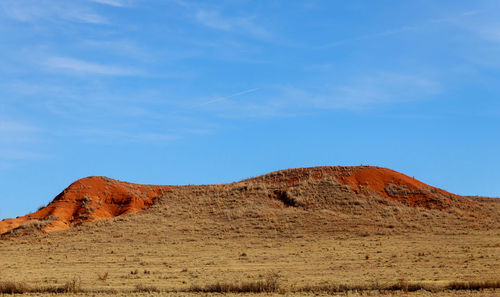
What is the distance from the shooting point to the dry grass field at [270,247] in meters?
26.2

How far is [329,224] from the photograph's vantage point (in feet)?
166

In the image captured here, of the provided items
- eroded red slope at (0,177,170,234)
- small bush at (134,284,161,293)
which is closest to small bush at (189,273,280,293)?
small bush at (134,284,161,293)

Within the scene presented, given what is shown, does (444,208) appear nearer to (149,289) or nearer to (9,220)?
(149,289)

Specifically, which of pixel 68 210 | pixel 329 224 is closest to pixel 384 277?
pixel 329 224

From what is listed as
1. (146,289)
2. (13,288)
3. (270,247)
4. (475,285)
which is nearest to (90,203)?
(270,247)

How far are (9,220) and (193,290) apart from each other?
137ft

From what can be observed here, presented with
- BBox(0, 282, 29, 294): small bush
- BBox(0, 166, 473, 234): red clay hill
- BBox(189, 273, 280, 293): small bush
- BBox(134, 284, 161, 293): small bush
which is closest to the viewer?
BBox(189, 273, 280, 293): small bush

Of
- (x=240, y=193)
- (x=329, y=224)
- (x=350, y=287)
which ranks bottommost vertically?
(x=350, y=287)

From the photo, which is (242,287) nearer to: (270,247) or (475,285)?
(475,285)

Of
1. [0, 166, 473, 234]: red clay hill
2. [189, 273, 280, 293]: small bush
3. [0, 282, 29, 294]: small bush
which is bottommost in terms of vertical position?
[189, 273, 280, 293]: small bush

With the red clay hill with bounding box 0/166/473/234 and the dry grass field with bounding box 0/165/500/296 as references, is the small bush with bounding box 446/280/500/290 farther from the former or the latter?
the red clay hill with bounding box 0/166/473/234

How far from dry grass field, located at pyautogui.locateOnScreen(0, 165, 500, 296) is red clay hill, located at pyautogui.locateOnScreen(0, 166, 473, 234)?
1059mm

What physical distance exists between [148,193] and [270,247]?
2239 centimetres

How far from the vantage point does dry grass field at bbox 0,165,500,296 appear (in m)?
26.2
